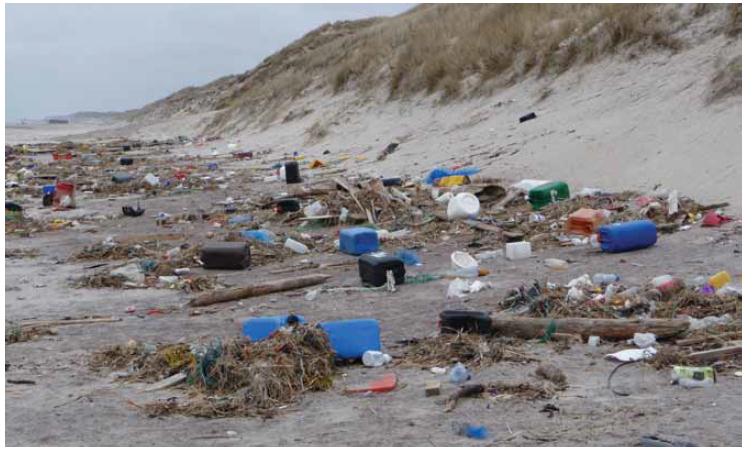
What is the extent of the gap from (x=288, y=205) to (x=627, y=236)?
485 cm

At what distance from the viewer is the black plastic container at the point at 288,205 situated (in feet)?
37.2

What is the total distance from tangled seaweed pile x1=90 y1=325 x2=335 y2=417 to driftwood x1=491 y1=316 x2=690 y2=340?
1063 millimetres

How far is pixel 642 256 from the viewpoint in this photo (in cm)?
748

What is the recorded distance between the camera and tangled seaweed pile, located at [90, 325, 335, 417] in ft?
14.1

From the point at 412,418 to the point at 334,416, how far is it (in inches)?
13.8

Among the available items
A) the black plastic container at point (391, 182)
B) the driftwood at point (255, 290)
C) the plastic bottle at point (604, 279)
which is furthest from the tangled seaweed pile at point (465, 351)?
the black plastic container at point (391, 182)

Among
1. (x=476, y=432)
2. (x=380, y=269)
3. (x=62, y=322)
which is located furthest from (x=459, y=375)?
(x=62, y=322)

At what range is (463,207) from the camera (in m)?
10.0

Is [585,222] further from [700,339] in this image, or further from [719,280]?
[700,339]

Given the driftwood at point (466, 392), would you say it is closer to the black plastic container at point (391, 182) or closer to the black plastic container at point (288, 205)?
the black plastic container at point (288, 205)

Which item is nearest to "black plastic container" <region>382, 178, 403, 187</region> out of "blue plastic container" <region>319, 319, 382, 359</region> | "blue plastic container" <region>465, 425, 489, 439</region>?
"blue plastic container" <region>319, 319, 382, 359</region>

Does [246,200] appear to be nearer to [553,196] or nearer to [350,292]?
[553,196]

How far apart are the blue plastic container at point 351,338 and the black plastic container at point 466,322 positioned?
501 millimetres
